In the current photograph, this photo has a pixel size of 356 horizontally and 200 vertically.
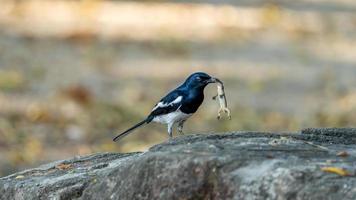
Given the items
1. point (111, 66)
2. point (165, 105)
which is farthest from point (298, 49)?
point (165, 105)

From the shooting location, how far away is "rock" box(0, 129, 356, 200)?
12.7 feet

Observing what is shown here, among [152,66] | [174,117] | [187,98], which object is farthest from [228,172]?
[152,66]

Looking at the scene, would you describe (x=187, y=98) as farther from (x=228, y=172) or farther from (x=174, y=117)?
(x=228, y=172)

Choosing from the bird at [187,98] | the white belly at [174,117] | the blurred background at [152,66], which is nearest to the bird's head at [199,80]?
the bird at [187,98]

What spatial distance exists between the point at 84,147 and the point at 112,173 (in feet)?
18.6

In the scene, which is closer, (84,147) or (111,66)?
(84,147)

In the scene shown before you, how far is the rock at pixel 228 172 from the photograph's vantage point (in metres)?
3.86

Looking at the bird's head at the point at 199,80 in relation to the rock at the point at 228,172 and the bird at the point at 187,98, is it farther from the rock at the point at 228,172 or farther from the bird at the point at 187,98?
the rock at the point at 228,172

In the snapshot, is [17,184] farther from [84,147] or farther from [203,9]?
[203,9]

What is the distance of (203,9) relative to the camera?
16.0 metres

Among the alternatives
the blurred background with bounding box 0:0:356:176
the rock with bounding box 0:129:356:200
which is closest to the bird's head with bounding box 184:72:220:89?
the rock with bounding box 0:129:356:200

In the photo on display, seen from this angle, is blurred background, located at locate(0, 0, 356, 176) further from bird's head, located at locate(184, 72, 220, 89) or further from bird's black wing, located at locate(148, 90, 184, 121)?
bird's head, located at locate(184, 72, 220, 89)

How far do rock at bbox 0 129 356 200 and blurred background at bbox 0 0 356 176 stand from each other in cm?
479

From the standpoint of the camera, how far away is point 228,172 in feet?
13.0
